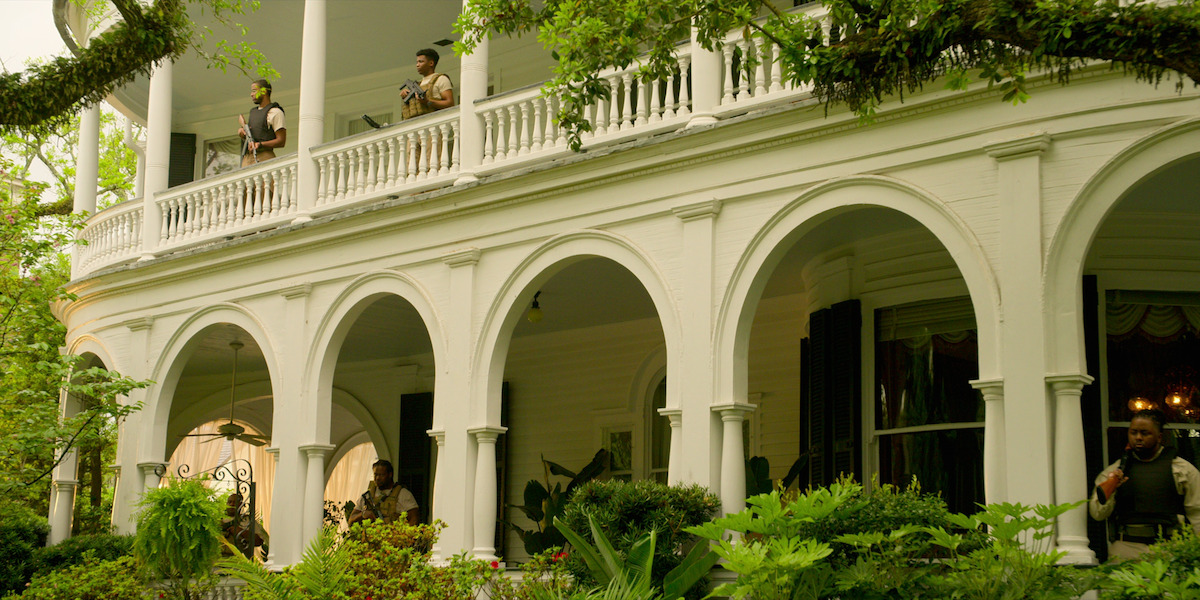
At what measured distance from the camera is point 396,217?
1296cm

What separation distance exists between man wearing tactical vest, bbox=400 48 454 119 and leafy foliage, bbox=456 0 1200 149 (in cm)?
416

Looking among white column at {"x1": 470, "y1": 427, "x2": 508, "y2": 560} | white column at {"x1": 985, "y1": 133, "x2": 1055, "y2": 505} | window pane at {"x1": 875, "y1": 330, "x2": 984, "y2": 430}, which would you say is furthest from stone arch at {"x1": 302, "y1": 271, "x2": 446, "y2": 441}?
white column at {"x1": 985, "y1": 133, "x2": 1055, "y2": 505}

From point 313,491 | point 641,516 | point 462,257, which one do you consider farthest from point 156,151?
point 641,516

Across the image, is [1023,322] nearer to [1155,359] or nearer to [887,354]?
[1155,359]

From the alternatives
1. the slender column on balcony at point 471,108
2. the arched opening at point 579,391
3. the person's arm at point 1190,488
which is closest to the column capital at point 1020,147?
the person's arm at point 1190,488

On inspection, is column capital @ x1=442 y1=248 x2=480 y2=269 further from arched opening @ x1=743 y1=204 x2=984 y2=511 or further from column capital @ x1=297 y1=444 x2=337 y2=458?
arched opening @ x1=743 y1=204 x2=984 y2=511

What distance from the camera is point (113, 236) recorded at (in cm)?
1658

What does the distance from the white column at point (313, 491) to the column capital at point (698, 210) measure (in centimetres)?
497

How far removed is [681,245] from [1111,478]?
398 cm

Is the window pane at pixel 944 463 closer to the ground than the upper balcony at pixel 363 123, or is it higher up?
closer to the ground

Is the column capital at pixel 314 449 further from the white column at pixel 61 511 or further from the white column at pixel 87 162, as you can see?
the white column at pixel 87 162

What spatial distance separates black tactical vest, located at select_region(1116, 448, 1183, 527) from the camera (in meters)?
8.85

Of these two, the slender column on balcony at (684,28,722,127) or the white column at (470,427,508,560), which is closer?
the slender column on balcony at (684,28,722,127)

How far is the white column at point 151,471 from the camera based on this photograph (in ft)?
49.9
